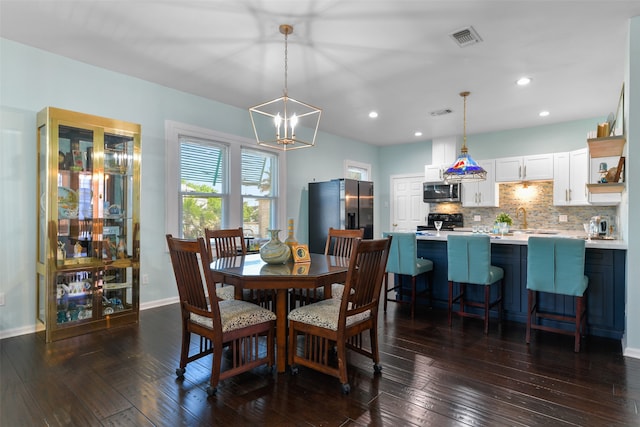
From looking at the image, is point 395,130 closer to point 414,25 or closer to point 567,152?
point 567,152

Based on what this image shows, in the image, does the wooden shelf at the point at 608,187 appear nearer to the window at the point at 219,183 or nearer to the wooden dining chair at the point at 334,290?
the wooden dining chair at the point at 334,290

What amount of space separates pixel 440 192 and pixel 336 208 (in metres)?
2.37

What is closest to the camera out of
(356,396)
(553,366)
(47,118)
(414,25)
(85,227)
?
(356,396)

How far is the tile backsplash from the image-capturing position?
571 cm

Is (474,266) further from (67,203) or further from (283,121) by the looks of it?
(67,203)

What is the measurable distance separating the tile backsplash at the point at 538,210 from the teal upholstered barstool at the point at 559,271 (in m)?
3.33

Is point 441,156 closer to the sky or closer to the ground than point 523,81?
closer to the ground

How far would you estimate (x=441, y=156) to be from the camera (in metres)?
6.90

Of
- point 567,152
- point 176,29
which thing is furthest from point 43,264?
point 567,152

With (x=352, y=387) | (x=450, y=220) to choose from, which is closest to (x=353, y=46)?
(x=352, y=387)

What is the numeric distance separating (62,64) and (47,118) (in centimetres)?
76

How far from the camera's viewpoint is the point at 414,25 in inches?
112

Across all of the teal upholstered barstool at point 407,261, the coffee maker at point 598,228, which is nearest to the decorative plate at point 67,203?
the teal upholstered barstool at point 407,261

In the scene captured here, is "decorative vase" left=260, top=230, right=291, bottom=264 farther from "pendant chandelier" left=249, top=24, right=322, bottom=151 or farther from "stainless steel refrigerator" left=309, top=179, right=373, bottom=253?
"stainless steel refrigerator" left=309, top=179, right=373, bottom=253
